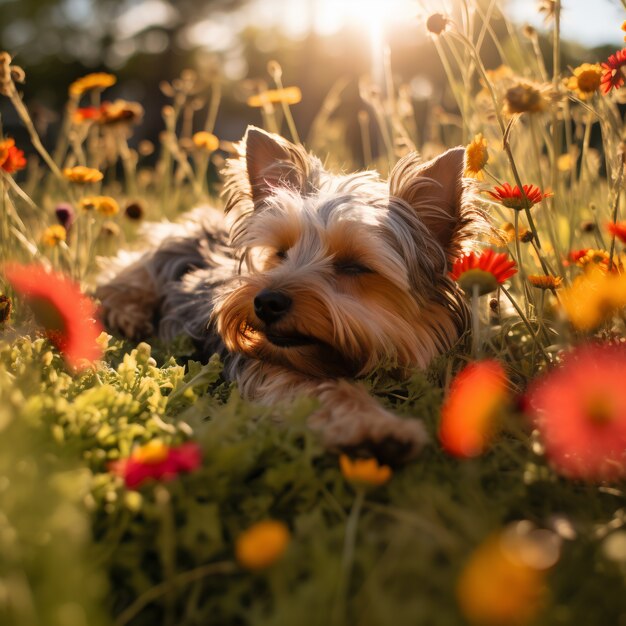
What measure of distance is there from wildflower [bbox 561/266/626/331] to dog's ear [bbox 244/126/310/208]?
1.50 m

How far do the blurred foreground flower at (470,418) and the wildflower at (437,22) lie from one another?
137 centimetres

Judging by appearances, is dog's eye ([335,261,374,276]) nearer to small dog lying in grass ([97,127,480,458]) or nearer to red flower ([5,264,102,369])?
small dog lying in grass ([97,127,480,458])

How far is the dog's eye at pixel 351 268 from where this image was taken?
10.3 ft

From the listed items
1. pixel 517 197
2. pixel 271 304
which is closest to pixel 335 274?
pixel 271 304

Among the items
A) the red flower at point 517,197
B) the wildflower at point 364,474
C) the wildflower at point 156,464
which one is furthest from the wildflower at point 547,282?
the wildflower at point 156,464

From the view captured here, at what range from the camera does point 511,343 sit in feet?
10.4

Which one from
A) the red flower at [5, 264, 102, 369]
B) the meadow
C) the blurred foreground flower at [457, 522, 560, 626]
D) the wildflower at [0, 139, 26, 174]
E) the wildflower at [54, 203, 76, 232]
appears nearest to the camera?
the blurred foreground flower at [457, 522, 560, 626]

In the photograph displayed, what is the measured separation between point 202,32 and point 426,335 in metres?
21.7

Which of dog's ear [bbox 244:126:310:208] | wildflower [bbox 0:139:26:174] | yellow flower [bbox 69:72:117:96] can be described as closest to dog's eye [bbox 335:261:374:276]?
dog's ear [bbox 244:126:310:208]

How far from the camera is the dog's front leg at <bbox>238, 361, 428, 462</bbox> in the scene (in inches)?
79.8

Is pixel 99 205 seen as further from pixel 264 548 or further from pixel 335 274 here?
pixel 264 548

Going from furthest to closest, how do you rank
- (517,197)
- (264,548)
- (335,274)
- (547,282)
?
(335,274) → (547,282) → (517,197) → (264,548)

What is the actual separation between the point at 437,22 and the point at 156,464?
6.58 feet

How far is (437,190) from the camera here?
3.12 m
